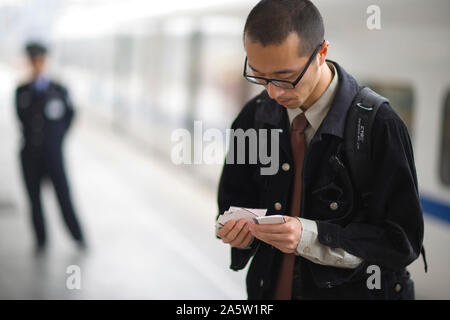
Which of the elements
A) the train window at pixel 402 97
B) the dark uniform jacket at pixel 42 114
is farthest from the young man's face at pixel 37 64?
the train window at pixel 402 97

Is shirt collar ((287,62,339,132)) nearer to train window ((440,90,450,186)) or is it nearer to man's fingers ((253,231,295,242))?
man's fingers ((253,231,295,242))

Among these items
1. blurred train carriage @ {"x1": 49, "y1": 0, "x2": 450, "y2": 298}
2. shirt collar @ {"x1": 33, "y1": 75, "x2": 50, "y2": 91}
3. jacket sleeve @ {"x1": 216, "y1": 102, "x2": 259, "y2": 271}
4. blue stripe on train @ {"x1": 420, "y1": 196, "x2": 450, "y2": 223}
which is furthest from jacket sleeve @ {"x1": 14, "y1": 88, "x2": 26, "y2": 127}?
jacket sleeve @ {"x1": 216, "y1": 102, "x2": 259, "y2": 271}

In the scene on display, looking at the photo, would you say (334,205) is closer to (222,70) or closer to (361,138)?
(361,138)

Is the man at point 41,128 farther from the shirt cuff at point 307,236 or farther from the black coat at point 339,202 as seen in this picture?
the shirt cuff at point 307,236

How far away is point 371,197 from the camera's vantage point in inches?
59.7

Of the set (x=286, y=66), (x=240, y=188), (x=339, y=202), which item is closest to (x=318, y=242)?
(x=339, y=202)

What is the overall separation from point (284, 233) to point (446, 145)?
101 inches

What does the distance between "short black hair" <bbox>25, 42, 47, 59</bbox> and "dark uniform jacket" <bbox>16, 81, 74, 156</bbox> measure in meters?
0.26

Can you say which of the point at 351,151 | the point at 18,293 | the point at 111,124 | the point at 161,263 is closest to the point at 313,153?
the point at 351,151

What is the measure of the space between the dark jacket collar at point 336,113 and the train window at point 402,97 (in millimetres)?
2458

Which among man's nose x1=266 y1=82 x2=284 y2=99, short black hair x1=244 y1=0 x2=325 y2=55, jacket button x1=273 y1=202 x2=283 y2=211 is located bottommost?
jacket button x1=273 y1=202 x2=283 y2=211

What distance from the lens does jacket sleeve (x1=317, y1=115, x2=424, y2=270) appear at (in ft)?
4.75

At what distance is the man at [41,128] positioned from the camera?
4.79 m

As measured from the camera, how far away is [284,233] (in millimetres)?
1476
